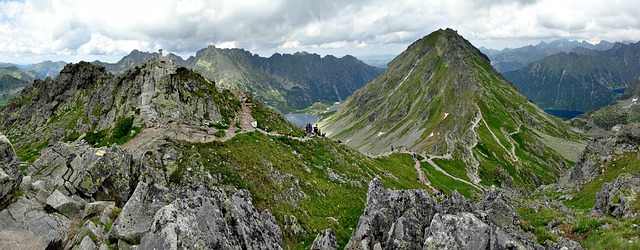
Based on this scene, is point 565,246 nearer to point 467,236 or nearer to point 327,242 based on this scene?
point 467,236

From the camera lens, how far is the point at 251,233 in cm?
2136

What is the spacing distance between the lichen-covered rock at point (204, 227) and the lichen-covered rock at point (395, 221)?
6429mm

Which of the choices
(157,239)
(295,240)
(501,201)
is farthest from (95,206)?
(501,201)

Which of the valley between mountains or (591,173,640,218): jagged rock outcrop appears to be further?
(591,173,640,218): jagged rock outcrop

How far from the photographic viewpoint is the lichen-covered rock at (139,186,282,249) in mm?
14383

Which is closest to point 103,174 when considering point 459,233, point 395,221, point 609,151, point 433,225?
point 395,221

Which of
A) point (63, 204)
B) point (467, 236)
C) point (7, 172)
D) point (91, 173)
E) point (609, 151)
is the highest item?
point (7, 172)

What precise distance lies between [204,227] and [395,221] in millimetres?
12066

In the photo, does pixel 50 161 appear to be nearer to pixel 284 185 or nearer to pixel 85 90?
pixel 284 185

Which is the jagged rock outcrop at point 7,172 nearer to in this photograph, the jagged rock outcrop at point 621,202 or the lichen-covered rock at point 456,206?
the lichen-covered rock at point 456,206

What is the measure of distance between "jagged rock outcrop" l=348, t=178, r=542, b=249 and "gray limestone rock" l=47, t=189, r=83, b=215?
16997 millimetres

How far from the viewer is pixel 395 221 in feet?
72.3

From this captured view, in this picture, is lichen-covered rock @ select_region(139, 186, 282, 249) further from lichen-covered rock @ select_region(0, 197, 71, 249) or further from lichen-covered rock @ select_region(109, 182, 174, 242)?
lichen-covered rock @ select_region(0, 197, 71, 249)

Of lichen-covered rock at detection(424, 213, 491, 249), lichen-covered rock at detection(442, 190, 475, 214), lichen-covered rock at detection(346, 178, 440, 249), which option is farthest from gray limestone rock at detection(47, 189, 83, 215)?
lichen-covered rock at detection(442, 190, 475, 214)
